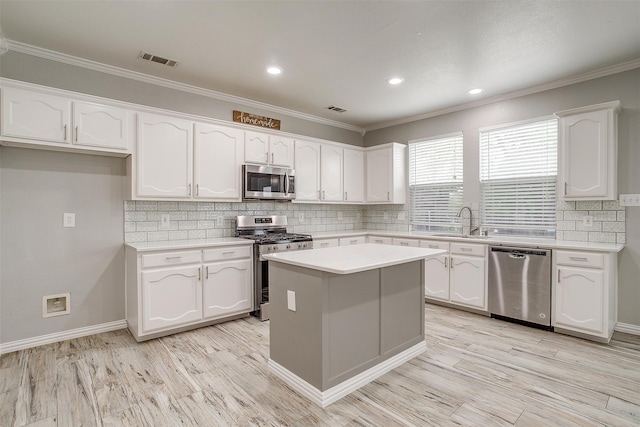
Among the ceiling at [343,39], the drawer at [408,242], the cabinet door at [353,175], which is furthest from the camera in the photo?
the cabinet door at [353,175]

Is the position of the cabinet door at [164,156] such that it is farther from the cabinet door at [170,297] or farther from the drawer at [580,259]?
the drawer at [580,259]

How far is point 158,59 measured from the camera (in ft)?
10.0

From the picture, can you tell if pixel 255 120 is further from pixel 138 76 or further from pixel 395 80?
pixel 395 80

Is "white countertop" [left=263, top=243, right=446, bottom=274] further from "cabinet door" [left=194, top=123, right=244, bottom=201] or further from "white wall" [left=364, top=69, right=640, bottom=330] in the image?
"white wall" [left=364, top=69, right=640, bottom=330]

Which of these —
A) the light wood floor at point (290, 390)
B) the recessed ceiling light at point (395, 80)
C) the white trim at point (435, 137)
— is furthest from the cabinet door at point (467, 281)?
the recessed ceiling light at point (395, 80)

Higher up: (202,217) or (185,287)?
(202,217)

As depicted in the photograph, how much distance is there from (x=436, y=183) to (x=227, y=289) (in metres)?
3.30

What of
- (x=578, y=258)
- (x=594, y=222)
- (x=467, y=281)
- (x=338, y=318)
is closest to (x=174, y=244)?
(x=338, y=318)

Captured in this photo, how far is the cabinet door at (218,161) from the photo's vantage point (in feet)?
11.6

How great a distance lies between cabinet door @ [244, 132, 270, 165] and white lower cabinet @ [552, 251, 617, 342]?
3.38 metres

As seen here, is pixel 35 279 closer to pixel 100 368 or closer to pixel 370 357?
pixel 100 368

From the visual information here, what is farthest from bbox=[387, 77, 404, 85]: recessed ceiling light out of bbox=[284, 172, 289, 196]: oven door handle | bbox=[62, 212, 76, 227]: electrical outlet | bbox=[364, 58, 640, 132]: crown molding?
bbox=[62, 212, 76, 227]: electrical outlet

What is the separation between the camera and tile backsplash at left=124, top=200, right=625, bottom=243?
3320 mm

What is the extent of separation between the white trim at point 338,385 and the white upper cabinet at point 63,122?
252 centimetres
